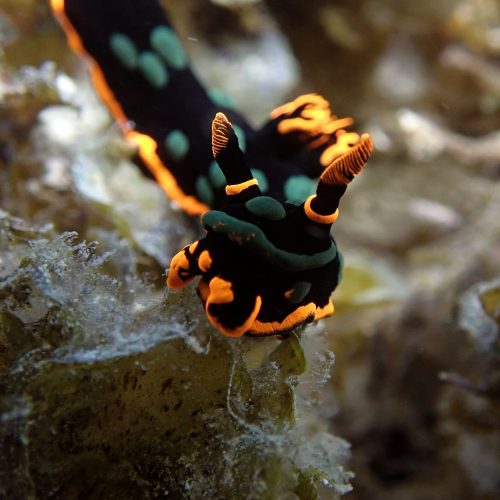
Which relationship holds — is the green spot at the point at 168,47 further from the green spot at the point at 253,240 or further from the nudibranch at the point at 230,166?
the green spot at the point at 253,240

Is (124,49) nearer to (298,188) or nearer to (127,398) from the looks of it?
(298,188)

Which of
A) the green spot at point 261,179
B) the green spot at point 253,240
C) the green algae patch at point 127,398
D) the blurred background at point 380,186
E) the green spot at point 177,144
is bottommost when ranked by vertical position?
the blurred background at point 380,186

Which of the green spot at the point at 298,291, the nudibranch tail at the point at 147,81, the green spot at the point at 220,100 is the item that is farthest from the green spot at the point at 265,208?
the green spot at the point at 220,100

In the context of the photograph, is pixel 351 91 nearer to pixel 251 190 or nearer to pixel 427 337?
pixel 427 337

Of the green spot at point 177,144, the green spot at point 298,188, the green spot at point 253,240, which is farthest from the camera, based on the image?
the green spot at point 177,144

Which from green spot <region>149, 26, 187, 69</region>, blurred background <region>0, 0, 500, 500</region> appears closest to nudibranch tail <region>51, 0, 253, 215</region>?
green spot <region>149, 26, 187, 69</region>

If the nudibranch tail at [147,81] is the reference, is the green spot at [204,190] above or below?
below
